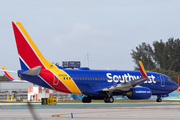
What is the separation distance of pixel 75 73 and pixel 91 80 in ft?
6.30

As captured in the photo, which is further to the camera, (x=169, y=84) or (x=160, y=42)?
(x=160, y=42)

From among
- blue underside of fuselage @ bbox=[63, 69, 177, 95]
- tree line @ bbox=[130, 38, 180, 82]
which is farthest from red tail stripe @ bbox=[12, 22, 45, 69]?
tree line @ bbox=[130, 38, 180, 82]

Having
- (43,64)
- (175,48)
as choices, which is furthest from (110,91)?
(175,48)

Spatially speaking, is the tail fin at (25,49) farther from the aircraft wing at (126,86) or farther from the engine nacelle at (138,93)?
the engine nacelle at (138,93)

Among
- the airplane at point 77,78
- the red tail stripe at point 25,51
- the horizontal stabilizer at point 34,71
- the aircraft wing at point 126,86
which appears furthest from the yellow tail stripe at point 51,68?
the aircraft wing at point 126,86

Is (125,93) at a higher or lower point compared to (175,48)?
lower

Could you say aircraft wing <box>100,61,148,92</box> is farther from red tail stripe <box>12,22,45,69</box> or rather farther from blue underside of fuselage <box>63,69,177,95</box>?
red tail stripe <box>12,22,45,69</box>

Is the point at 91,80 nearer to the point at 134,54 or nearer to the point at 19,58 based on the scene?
the point at 19,58

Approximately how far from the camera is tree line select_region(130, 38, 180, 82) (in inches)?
4483

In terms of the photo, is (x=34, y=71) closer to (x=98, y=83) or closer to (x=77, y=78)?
(x=77, y=78)

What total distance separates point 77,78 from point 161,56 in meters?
91.9

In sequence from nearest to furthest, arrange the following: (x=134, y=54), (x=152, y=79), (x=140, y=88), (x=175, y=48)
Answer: (x=140, y=88)
(x=152, y=79)
(x=175, y=48)
(x=134, y=54)

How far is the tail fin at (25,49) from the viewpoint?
92.4ft

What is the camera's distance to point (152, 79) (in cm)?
3372
